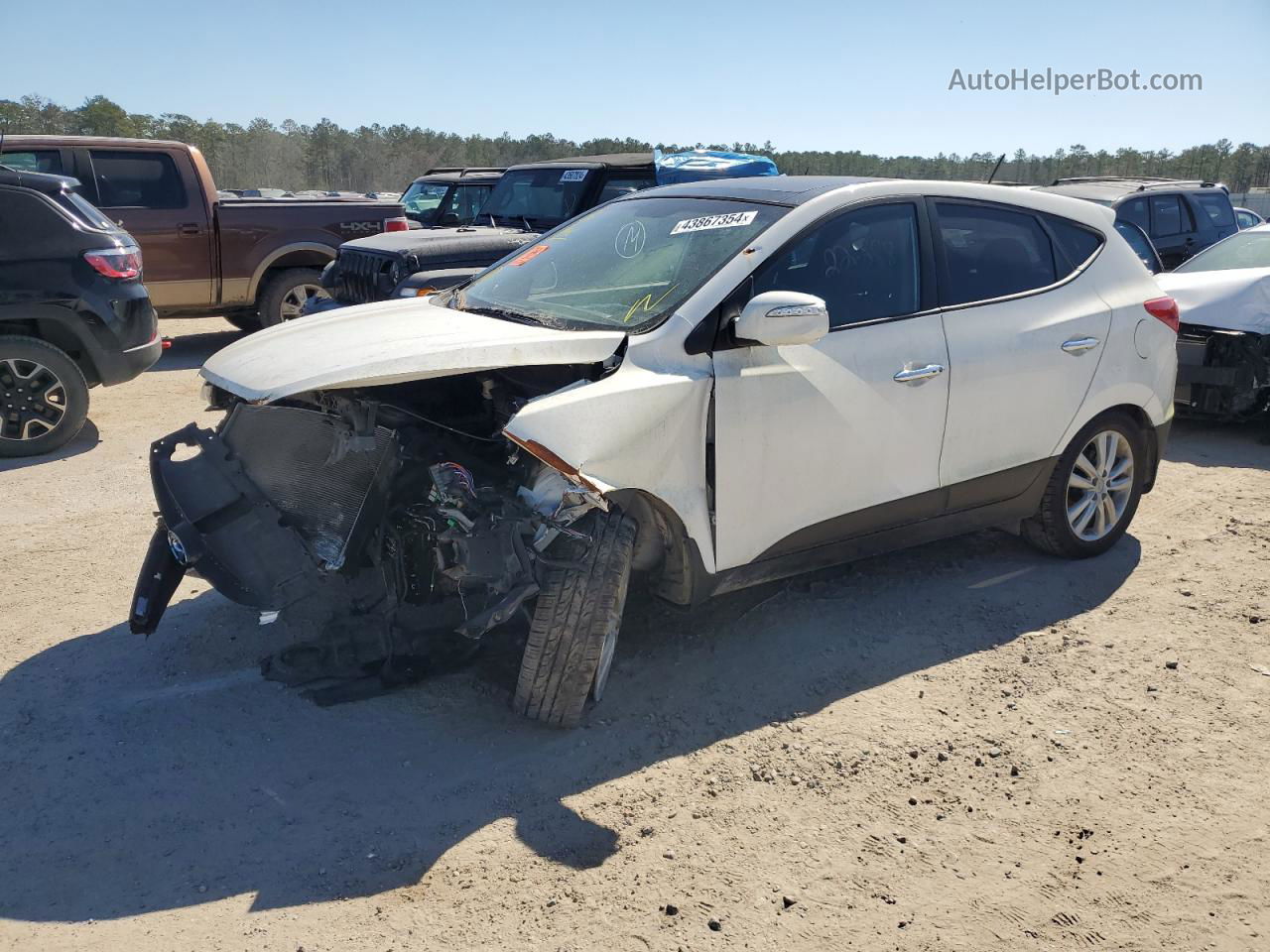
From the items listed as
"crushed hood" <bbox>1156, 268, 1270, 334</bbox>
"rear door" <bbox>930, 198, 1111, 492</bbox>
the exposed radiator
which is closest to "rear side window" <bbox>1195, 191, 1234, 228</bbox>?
"crushed hood" <bbox>1156, 268, 1270, 334</bbox>

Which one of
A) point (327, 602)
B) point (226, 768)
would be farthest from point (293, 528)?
point (226, 768)

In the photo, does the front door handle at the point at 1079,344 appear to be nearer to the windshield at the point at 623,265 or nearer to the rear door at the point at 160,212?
the windshield at the point at 623,265

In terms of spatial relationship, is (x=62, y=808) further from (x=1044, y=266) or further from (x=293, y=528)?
(x=1044, y=266)

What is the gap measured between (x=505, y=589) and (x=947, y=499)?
2175mm

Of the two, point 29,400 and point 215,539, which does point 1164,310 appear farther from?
point 29,400

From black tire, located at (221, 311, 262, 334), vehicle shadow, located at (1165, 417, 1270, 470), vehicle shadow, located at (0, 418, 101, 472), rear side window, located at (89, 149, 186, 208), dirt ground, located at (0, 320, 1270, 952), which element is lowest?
dirt ground, located at (0, 320, 1270, 952)

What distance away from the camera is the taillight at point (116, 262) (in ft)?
24.4

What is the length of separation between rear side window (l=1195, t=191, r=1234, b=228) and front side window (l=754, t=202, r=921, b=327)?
1124 cm

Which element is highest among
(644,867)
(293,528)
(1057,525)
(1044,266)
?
(1044,266)

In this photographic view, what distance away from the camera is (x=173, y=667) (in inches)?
161

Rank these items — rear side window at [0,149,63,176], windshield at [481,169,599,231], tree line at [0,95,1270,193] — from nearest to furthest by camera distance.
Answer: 1. rear side window at [0,149,63,176]
2. windshield at [481,169,599,231]
3. tree line at [0,95,1270,193]

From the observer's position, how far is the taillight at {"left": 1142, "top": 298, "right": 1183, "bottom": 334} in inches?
203

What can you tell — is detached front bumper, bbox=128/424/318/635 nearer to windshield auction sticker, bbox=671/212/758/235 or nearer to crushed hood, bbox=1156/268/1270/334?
windshield auction sticker, bbox=671/212/758/235

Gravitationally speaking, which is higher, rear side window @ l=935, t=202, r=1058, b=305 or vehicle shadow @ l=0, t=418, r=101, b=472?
rear side window @ l=935, t=202, r=1058, b=305
